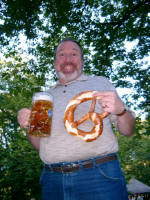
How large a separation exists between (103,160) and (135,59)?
23.0 feet

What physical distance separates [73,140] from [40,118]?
36 centimetres

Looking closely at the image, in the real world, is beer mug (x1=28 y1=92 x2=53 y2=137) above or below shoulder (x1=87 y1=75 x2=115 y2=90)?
below

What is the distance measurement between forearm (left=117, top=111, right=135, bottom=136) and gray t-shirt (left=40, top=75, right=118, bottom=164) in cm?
11

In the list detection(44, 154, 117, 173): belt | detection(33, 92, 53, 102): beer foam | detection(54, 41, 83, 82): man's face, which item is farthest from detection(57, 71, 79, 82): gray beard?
detection(44, 154, 117, 173): belt

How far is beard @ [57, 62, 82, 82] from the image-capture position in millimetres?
2037

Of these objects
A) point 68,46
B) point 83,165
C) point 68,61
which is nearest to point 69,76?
point 68,61

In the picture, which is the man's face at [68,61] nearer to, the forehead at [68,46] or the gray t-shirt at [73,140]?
the forehead at [68,46]

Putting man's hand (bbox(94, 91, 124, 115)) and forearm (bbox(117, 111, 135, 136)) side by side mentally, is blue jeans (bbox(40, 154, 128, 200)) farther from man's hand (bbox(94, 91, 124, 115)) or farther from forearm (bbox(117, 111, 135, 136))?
man's hand (bbox(94, 91, 124, 115))

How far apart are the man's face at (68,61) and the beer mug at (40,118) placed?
1.74 feet

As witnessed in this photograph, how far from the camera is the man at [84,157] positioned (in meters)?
1.50

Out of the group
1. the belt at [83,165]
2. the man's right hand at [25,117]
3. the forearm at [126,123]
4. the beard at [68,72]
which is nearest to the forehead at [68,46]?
the beard at [68,72]

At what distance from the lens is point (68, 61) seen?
2.03 meters

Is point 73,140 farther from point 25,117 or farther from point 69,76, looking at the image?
point 69,76

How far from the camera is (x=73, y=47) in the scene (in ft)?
6.95
